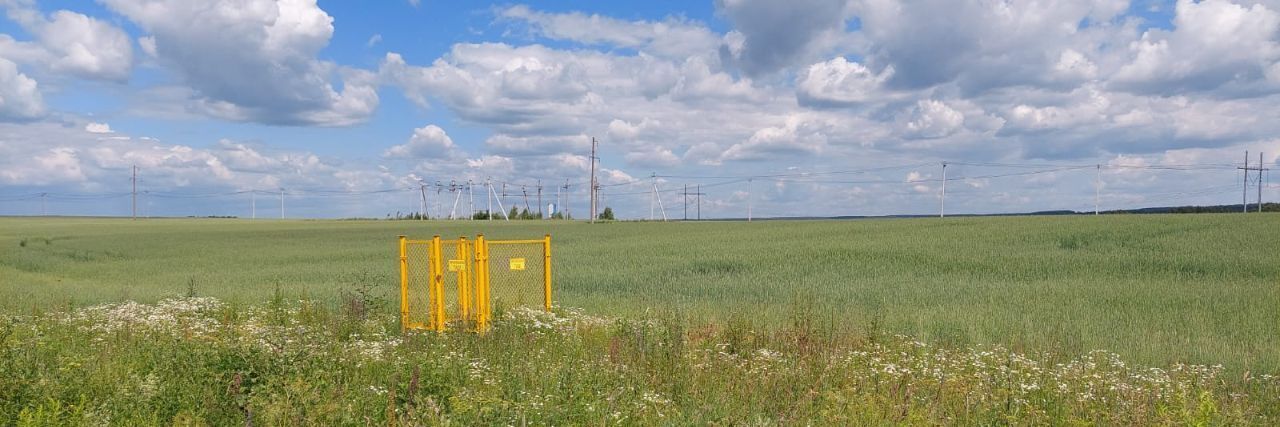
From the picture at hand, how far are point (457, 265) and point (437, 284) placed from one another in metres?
0.45

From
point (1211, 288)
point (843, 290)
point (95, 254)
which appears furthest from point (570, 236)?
point (1211, 288)

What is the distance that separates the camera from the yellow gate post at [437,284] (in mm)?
13945

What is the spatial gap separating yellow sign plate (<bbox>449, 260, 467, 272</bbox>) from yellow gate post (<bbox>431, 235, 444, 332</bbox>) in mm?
166

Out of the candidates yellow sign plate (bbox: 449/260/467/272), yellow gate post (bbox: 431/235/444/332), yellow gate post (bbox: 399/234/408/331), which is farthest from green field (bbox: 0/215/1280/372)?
yellow gate post (bbox: 399/234/408/331)

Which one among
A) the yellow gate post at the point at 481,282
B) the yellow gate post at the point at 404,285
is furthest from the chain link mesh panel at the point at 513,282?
the yellow gate post at the point at 404,285

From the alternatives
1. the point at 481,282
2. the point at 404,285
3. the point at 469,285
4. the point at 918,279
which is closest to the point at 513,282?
the point at 469,285

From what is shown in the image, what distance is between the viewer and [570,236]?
55.9 m

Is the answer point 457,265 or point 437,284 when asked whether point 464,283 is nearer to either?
point 457,265

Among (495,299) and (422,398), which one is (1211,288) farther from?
(422,398)

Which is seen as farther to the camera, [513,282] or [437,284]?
[513,282]

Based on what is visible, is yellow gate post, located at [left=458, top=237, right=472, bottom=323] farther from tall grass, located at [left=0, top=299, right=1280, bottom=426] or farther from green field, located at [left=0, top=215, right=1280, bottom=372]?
green field, located at [left=0, top=215, right=1280, bottom=372]

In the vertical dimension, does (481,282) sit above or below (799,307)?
above

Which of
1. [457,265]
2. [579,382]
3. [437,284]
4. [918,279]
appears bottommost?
[918,279]

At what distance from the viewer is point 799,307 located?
16.6 m
